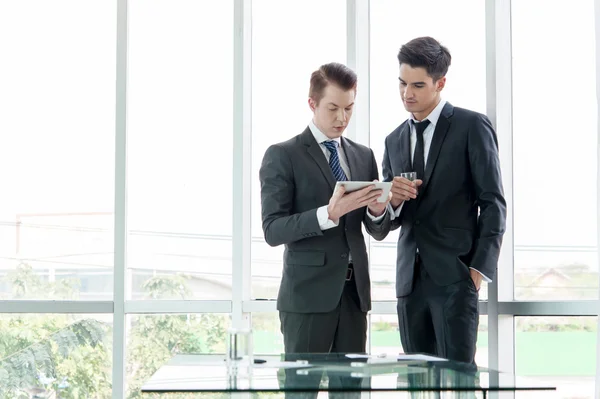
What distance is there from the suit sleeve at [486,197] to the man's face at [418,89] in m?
0.20

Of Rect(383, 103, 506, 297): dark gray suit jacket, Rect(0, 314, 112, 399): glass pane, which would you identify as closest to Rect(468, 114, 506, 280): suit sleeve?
Rect(383, 103, 506, 297): dark gray suit jacket

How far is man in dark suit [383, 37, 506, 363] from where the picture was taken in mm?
3129

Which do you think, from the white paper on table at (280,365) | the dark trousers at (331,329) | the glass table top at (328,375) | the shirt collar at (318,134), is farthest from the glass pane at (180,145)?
the white paper on table at (280,365)

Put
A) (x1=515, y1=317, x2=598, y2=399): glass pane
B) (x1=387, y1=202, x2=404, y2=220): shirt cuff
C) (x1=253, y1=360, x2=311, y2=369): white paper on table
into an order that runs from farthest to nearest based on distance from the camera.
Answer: (x1=515, y1=317, x2=598, y2=399): glass pane, (x1=387, y1=202, x2=404, y2=220): shirt cuff, (x1=253, y1=360, x2=311, y2=369): white paper on table

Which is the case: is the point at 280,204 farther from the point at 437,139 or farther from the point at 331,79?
the point at 437,139

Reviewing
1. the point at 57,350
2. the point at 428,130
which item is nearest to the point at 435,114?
the point at 428,130

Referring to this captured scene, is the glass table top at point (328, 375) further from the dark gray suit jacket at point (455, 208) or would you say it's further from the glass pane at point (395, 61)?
the glass pane at point (395, 61)

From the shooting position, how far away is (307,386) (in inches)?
73.3

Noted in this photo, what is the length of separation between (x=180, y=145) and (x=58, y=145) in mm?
629

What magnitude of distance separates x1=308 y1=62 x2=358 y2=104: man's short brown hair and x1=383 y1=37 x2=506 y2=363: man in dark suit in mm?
255

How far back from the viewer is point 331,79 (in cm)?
322

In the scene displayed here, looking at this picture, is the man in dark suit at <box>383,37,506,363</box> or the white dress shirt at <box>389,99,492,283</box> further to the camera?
the white dress shirt at <box>389,99,492,283</box>

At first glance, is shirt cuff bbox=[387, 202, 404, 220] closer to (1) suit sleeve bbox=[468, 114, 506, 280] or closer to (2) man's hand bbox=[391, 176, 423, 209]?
(2) man's hand bbox=[391, 176, 423, 209]

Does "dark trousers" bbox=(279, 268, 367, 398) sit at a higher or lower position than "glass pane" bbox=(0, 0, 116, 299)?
lower
